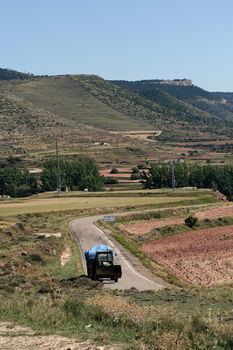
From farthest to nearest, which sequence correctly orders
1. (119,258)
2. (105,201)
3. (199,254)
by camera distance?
(105,201), (199,254), (119,258)

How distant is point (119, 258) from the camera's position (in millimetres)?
43750

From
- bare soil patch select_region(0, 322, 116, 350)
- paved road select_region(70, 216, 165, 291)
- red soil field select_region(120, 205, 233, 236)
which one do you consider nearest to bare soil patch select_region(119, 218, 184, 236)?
red soil field select_region(120, 205, 233, 236)

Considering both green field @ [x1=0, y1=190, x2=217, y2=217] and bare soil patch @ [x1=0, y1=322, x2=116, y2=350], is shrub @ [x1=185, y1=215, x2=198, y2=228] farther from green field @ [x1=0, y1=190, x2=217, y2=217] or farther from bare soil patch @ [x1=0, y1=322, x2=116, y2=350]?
bare soil patch @ [x1=0, y1=322, x2=116, y2=350]

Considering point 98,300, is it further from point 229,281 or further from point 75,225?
point 75,225

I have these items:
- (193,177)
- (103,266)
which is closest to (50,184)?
(193,177)

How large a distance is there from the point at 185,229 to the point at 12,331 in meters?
49.5

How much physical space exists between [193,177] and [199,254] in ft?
200

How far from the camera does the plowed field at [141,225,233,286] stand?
44219mm

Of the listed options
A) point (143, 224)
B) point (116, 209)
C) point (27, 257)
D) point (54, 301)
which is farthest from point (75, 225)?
point (54, 301)

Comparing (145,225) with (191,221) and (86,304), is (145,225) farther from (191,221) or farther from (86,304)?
(86,304)

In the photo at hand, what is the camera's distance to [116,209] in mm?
75625

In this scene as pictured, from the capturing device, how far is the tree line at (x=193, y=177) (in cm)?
10950

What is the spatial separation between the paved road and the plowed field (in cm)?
305

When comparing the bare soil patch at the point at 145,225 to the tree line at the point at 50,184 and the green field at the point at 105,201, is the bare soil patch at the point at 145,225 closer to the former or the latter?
the green field at the point at 105,201
